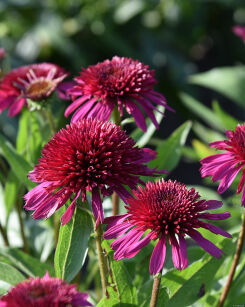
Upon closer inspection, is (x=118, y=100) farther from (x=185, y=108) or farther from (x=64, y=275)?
(x=185, y=108)

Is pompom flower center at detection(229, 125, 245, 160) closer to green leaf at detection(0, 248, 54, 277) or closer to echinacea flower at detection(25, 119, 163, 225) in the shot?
echinacea flower at detection(25, 119, 163, 225)

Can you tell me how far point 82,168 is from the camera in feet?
1.88

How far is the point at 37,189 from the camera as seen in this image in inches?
23.1

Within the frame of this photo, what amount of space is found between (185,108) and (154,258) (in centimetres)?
172

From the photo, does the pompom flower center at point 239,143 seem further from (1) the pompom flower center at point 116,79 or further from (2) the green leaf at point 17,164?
(2) the green leaf at point 17,164

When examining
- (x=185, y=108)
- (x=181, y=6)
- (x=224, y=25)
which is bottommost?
(x=185, y=108)

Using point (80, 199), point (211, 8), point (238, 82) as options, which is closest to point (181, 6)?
point (211, 8)

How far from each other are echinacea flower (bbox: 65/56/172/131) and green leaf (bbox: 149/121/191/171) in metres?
0.14

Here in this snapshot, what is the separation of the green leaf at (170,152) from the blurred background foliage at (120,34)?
1212 mm

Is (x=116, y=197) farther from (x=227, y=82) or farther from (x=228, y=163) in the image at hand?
(x=227, y=82)

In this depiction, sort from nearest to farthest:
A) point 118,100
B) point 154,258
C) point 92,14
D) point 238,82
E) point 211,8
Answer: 1. point 154,258
2. point 118,100
3. point 238,82
4. point 92,14
5. point 211,8

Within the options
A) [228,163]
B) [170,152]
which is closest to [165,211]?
[228,163]

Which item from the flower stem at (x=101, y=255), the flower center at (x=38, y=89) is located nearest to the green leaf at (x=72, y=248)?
the flower stem at (x=101, y=255)

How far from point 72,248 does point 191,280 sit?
175 millimetres
